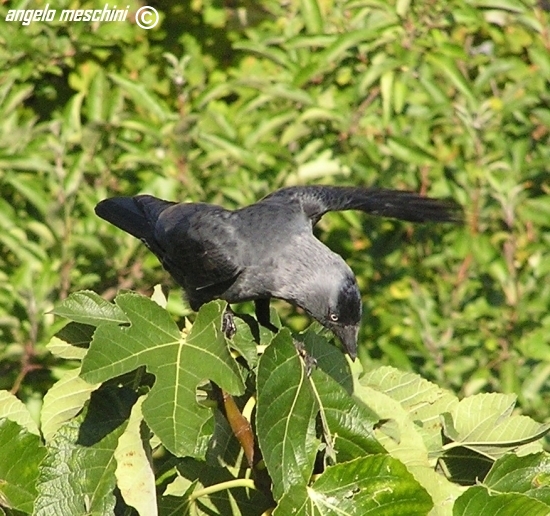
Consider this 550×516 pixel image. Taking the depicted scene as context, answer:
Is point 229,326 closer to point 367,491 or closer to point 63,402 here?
point 63,402

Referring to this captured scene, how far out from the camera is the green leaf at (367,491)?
176cm

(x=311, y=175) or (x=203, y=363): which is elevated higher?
(x=203, y=363)

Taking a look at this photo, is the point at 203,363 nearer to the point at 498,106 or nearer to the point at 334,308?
the point at 334,308

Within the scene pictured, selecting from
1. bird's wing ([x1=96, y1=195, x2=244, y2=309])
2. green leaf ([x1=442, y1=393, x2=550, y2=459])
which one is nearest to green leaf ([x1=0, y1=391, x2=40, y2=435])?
green leaf ([x1=442, y1=393, x2=550, y2=459])

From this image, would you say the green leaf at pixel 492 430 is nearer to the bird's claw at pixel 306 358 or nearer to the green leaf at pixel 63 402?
the bird's claw at pixel 306 358

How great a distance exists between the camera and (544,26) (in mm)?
5477

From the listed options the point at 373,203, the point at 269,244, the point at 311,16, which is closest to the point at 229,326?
the point at 269,244

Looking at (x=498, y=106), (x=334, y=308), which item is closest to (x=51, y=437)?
(x=334, y=308)

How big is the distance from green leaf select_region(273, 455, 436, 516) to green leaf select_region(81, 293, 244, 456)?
23 centimetres

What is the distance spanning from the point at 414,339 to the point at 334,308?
76.2 inches

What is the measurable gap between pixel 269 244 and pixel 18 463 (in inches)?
83.8

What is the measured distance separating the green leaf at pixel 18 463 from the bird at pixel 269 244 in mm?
1740

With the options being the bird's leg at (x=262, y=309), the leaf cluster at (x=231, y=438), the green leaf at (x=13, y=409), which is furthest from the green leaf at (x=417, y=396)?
the bird's leg at (x=262, y=309)

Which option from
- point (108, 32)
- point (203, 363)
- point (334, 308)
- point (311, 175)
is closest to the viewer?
point (203, 363)
